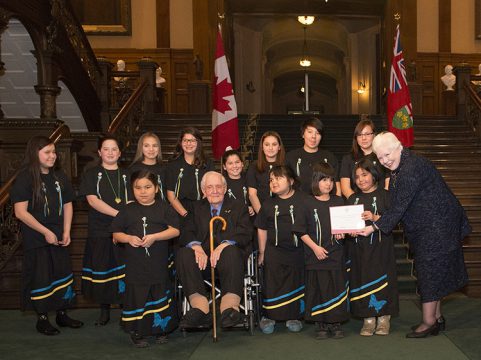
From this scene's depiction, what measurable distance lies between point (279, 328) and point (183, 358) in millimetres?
1046

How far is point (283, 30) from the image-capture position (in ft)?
64.9

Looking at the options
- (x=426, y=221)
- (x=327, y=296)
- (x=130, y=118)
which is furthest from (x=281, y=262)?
(x=130, y=118)

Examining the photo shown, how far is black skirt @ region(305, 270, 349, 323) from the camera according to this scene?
4559 mm

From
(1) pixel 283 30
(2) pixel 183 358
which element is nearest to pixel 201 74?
(1) pixel 283 30

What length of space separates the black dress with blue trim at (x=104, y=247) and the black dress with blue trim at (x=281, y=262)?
3.78 feet

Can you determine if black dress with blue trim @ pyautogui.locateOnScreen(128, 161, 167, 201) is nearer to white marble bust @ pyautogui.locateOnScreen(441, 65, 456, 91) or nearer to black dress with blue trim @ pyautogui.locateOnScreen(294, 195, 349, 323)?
black dress with blue trim @ pyautogui.locateOnScreen(294, 195, 349, 323)

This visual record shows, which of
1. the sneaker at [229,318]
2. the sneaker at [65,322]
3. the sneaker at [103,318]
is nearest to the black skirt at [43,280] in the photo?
the sneaker at [65,322]

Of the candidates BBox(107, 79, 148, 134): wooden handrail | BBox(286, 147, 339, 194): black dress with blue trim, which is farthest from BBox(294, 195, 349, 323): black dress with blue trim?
BBox(107, 79, 148, 134): wooden handrail

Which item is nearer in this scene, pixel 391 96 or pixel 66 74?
pixel 391 96

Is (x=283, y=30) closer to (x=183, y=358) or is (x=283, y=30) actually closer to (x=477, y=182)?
(x=477, y=182)

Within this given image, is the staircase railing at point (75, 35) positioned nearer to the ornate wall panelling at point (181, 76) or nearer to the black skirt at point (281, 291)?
the ornate wall panelling at point (181, 76)

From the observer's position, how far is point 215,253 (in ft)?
14.9

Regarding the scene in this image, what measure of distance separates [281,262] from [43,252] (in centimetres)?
183

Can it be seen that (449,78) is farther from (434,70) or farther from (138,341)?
(138,341)
